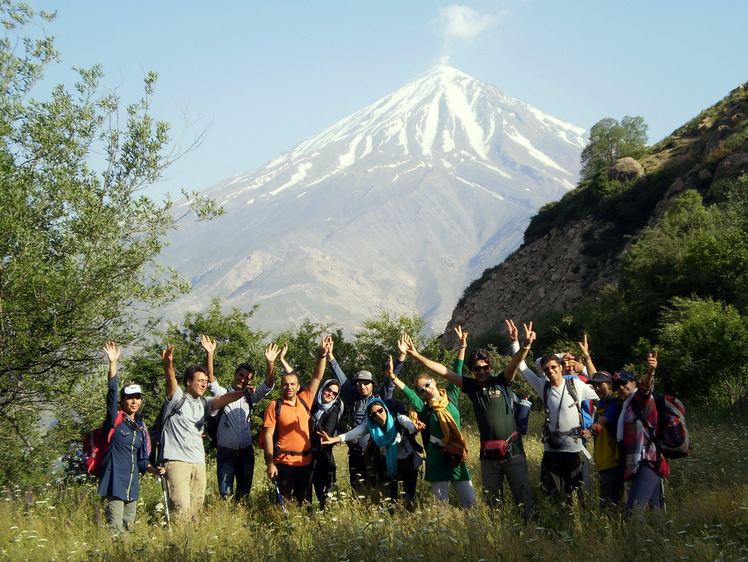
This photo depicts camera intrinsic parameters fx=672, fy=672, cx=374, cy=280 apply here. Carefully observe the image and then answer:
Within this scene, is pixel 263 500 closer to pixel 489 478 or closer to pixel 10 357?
pixel 489 478

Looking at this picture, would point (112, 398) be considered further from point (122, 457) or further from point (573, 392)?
point (573, 392)

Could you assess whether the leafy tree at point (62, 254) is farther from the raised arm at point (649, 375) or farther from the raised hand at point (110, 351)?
the raised arm at point (649, 375)

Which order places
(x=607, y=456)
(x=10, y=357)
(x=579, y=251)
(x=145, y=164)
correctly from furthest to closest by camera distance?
(x=579, y=251), (x=145, y=164), (x=10, y=357), (x=607, y=456)

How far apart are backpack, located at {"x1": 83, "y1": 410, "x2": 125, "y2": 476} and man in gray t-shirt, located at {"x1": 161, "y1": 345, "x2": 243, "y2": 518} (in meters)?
0.57

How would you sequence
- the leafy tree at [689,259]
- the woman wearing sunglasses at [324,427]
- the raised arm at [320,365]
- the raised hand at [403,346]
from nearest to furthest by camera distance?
the raised hand at [403,346] < the woman wearing sunglasses at [324,427] < the raised arm at [320,365] < the leafy tree at [689,259]

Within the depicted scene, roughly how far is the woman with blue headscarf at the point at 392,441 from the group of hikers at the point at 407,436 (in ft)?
0.05

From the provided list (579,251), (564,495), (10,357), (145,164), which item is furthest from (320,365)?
(579,251)

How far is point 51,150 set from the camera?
11.2 metres

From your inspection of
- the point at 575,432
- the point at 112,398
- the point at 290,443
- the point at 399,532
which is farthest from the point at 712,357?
the point at 112,398

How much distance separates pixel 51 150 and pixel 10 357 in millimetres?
3803

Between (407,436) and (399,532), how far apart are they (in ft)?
5.01

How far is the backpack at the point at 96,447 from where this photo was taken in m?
6.57

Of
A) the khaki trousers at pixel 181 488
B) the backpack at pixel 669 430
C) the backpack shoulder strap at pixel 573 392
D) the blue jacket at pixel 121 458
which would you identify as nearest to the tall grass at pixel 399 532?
the khaki trousers at pixel 181 488

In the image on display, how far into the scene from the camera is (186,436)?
23.2 ft
